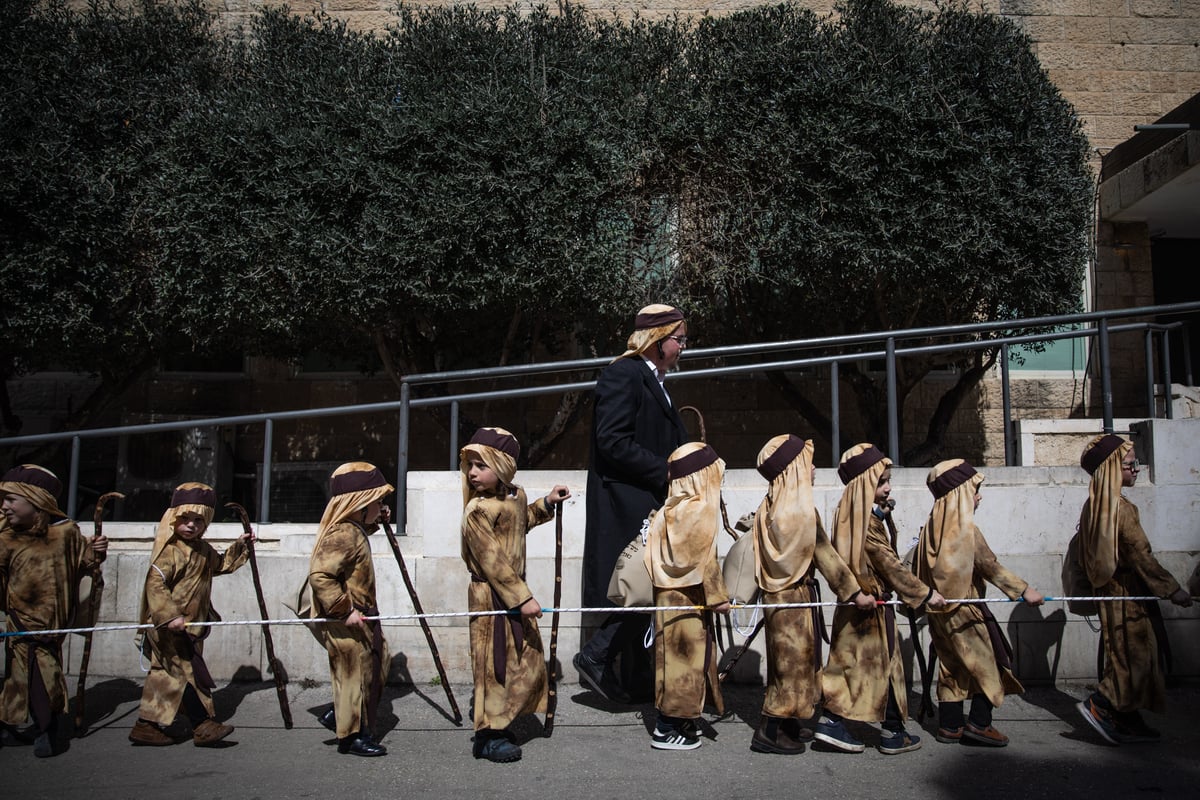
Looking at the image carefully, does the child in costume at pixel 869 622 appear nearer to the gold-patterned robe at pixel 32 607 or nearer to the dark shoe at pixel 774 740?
the dark shoe at pixel 774 740

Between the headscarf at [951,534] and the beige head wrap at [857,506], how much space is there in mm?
351

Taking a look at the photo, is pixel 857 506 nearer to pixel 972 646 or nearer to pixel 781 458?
pixel 781 458

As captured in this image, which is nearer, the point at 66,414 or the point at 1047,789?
the point at 1047,789

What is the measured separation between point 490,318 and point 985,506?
5121 millimetres

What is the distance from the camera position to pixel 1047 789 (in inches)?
161

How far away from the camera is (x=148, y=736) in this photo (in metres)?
4.89

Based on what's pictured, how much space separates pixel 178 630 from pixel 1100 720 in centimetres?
485

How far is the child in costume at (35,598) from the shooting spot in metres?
4.88

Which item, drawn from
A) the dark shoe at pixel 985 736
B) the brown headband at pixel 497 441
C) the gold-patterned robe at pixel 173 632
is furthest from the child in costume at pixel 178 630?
the dark shoe at pixel 985 736

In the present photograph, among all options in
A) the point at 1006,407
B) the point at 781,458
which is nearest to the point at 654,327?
the point at 781,458

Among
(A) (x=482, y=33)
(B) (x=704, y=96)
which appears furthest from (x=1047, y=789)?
(A) (x=482, y=33)

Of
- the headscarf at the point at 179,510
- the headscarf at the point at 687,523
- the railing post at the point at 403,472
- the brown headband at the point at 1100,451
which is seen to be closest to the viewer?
the headscarf at the point at 687,523

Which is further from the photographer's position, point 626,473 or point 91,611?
point 91,611

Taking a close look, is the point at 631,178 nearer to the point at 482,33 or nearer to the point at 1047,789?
the point at 482,33
